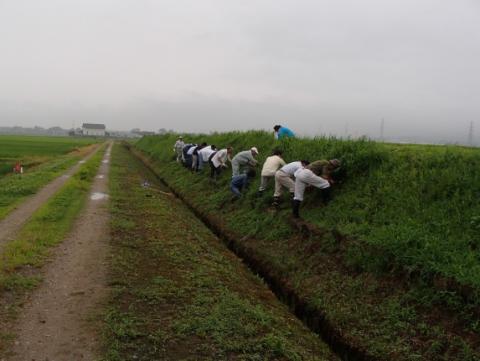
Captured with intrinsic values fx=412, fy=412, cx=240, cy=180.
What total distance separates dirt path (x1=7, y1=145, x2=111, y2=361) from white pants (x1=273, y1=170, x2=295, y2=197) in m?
4.87

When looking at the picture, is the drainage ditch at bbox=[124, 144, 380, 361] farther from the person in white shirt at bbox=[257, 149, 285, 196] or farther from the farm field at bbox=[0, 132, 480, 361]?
the person in white shirt at bbox=[257, 149, 285, 196]

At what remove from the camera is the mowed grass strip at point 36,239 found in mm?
7020

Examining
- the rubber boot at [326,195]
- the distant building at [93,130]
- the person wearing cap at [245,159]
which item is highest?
the distant building at [93,130]

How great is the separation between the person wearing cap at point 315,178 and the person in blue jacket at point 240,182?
4135mm

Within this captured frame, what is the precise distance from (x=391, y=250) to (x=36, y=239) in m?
7.58

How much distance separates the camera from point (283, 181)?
1172 centimetres

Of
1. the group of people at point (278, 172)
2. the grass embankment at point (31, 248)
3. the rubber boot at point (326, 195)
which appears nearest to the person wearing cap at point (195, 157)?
the group of people at point (278, 172)

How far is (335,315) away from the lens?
22.2ft

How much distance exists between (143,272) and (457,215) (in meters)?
5.75

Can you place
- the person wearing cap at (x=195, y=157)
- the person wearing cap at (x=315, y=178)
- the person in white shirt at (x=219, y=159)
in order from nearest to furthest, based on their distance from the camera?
the person wearing cap at (x=315, y=178) < the person in white shirt at (x=219, y=159) < the person wearing cap at (x=195, y=157)

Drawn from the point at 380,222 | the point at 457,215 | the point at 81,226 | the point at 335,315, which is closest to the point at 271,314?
the point at 335,315

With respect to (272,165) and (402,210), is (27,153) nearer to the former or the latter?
(272,165)

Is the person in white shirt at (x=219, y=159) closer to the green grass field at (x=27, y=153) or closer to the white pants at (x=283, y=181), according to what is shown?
the white pants at (x=283, y=181)

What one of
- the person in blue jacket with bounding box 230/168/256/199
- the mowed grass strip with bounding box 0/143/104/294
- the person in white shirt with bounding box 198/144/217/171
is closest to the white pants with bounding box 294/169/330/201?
the person in blue jacket with bounding box 230/168/256/199
